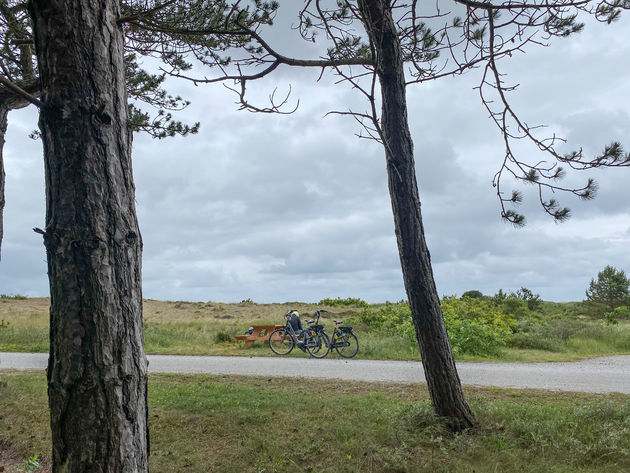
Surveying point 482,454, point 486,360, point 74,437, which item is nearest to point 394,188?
point 482,454

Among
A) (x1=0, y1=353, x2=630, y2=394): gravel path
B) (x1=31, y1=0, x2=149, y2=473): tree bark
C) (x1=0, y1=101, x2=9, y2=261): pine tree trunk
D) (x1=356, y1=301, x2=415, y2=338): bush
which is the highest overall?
(x1=0, y1=101, x2=9, y2=261): pine tree trunk

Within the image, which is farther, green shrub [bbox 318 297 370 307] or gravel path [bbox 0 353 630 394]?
green shrub [bbox 318 297 370 307]

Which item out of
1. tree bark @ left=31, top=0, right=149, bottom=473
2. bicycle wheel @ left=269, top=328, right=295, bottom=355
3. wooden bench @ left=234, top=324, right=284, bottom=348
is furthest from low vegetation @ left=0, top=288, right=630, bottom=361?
tree bark @ left=31, top=0, right=149, bottom=473

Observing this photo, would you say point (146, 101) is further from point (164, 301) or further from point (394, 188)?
point (164, 301)

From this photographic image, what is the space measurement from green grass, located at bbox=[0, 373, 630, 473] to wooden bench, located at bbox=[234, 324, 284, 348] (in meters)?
7.23

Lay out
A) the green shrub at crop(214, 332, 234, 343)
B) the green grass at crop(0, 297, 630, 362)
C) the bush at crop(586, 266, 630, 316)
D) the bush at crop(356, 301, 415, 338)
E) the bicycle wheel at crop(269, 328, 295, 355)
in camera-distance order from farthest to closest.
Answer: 1. the bush at crop(586, 266, 630, 316)
2. the green shrub at crop(214, 332, 234, 343)
3. the bush at crop(356, 301, 415, 338)
4. the bicycle wheel at crop(269, 328, 295, 355)
5. the green grass at crop(0, 297, 630, 362)

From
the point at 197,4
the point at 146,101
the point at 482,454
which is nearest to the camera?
the point at 482,454

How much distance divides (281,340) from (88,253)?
11.5 m

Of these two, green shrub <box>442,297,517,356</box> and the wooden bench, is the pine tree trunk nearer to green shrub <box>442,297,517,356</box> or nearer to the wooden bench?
the wooden bench

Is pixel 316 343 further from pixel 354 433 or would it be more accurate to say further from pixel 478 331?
pixel 354 433

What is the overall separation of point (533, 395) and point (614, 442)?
9.25 ft

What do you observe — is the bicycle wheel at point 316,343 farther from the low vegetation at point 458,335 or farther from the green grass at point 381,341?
the low vegetation at point 458,335

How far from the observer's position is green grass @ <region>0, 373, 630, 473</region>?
4.79 m

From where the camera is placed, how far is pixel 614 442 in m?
4.95
